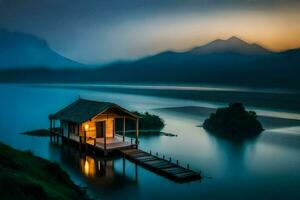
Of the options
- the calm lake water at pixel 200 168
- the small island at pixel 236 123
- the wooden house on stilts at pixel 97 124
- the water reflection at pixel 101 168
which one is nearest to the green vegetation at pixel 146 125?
the calm lake water at pixel 200 168

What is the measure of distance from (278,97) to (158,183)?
5579 inches

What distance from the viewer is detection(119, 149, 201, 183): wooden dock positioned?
2877 centimetres

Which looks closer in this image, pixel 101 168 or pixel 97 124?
pixel 101 168

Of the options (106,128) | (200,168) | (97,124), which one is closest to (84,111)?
(97,124)

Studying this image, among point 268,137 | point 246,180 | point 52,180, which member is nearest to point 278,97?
point 268,137

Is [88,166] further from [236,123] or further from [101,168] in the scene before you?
[236,123]

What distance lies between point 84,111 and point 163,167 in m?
12.6

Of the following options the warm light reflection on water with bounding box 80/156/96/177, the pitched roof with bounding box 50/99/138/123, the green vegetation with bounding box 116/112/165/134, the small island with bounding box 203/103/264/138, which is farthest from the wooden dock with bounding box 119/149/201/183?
the small island with bounding box 203/103/264/138

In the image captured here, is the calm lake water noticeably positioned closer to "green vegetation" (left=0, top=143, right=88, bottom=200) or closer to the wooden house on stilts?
the wooden house on stilts

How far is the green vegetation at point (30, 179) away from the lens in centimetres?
1624

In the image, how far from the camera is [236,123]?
5819 cm

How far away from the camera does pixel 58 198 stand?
59.1 ft

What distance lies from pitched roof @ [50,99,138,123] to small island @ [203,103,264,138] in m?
24.8

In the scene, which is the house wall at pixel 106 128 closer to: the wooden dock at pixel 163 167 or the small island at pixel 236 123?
the wooden dock at pixel 163 167
